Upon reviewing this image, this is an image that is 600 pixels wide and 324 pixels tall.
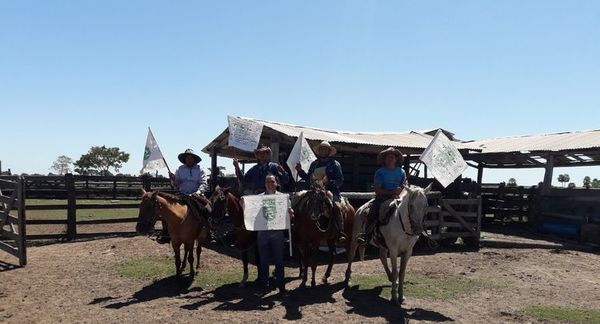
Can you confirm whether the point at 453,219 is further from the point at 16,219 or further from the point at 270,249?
the point at 16,219

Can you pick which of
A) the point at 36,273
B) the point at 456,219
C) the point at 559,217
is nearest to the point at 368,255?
the point at 456,219

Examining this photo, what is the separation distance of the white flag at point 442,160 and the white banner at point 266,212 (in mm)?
3176

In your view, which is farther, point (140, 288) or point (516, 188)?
point (516, 188)

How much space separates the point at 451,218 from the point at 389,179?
6.53 metres

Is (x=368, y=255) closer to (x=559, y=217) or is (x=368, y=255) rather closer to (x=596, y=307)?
(x=596, y=307)

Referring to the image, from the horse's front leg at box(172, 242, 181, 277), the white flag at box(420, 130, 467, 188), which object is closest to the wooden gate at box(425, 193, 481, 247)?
the white flag at box(420, 130, 467, 188)

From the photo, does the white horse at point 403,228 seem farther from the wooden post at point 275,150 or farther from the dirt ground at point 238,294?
the wooden post at point 275,150

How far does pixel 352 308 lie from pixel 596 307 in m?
4.12

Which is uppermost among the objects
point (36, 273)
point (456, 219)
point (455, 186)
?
point (455, 186)

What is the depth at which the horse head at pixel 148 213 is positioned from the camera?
738cm

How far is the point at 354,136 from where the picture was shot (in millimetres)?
15398

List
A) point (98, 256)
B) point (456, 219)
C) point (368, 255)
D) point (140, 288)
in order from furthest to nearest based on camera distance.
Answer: point (456, 219) < point (368, 255) < point (98, 256) < point (140, 288)

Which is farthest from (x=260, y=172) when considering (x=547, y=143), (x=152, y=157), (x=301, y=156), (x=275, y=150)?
(x=547, y=143)

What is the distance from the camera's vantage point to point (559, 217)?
16.1 meters
